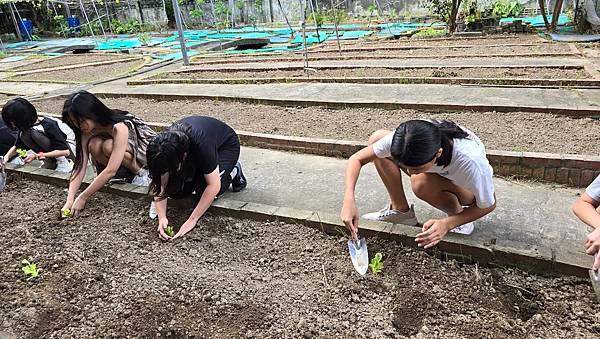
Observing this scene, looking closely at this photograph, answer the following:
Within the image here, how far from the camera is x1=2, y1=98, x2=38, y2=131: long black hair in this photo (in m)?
3.75

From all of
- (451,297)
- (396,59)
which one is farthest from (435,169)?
(396,59)

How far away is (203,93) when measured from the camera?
25.3 feet

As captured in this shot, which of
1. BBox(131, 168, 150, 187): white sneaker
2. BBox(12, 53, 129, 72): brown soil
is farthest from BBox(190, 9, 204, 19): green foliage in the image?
BBox(131, 168, 150, 187): white sneaker

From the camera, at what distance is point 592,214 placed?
2.23 meters

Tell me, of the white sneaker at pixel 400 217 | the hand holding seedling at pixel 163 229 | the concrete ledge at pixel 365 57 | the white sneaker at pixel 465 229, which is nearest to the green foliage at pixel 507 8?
the concrete ledge at pixel 365 57

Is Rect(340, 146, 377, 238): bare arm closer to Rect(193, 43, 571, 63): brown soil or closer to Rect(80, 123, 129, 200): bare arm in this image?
Rect(80, 123, 129, 200): bare arm

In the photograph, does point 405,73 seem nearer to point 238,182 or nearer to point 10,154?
point 238,182

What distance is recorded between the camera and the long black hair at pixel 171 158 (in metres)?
2.57

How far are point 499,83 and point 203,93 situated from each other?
4.71 meters

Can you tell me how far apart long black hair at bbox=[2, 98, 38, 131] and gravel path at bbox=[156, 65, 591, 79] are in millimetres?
4997

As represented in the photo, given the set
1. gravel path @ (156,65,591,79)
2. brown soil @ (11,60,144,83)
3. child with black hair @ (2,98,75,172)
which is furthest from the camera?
brown soil @ (11,60,144,83)

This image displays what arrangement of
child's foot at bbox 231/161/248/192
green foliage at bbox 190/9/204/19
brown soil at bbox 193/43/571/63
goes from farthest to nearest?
green foliage at bbox 190/9/204/19
brown soil at bbox 193/43/571/63
child's foot at bbox 231/161/248/192

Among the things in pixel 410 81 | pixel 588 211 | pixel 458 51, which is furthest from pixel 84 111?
pixel 458 51

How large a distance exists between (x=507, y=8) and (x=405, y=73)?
38.2ft
